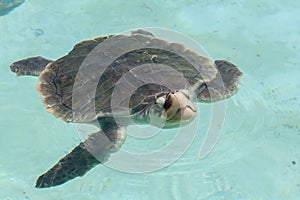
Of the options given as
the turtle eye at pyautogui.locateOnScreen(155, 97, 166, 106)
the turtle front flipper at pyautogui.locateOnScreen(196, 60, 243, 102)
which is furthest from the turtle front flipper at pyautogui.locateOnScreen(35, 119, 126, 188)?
the turtle front flipper at pyautogui.locateOnScreen(196, 60, 243, 102)

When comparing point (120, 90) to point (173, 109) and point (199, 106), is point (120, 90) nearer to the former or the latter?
point (173, 109)

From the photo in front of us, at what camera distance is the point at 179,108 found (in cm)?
338

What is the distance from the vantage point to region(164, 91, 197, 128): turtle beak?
338 centimetres

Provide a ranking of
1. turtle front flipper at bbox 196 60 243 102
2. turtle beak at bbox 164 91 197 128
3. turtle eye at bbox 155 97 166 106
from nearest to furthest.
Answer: turtle beak at bbox 164 91 197 128 < turtle eye at bbox 155 97 166 106 < turtle front flipper at bbox 196 60 243 102

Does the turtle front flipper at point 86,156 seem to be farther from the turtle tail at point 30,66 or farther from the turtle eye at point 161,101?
the turtle tail at point 30,66

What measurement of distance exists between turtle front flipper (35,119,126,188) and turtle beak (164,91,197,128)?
67cm

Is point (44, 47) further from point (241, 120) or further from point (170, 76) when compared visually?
point (241, 120)

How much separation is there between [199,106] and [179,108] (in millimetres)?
1263

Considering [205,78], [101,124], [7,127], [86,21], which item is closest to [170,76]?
[205,78]

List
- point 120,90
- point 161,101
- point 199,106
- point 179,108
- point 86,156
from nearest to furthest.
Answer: point 179,108 < point 161,101 < point 86,156 < point 120,90 < point 199,106

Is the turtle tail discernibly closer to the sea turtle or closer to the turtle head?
the sea turtle

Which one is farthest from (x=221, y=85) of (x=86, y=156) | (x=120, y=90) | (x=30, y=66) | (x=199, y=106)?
(x=30, y=66)

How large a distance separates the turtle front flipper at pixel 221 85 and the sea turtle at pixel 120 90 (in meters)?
0.01

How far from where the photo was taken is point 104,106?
3.89 m
